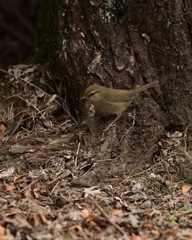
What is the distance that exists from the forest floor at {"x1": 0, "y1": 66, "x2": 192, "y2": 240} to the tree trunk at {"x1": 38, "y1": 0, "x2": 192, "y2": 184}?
7.9 inches

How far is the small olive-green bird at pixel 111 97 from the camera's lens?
5.89 m

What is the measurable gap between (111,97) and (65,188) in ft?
3.90

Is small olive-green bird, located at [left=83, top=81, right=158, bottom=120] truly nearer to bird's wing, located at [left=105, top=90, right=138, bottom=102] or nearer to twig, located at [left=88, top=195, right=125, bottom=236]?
bird's wing, located at [left=105, top=90, right=138, bottom=102]

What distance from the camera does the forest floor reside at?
4.56 meters

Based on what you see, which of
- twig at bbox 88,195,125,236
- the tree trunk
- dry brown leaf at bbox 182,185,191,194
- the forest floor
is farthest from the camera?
the tree trunk

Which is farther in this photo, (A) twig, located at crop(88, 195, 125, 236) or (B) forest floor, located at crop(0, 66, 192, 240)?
(B) forest floor, located at crop(0, 66, 192, 240)

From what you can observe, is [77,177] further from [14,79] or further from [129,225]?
[14,79]

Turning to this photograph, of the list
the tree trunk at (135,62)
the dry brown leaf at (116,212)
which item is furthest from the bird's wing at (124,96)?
the dry brown leaf at (116,212)

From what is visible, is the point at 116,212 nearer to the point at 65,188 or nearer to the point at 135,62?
the point at 65,188

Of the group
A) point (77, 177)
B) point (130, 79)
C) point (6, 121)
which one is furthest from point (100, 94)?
point (6, 121)

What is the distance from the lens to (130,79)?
607 centimetres

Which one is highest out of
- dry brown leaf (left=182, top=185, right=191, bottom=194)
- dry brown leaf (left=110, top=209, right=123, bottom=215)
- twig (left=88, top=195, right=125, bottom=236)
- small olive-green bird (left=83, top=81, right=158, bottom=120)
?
small olive-green bird (left=83, top=81, right=158, bottom=120)

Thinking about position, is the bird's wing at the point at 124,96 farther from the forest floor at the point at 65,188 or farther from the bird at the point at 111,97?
the forest floor at the point at 65,188

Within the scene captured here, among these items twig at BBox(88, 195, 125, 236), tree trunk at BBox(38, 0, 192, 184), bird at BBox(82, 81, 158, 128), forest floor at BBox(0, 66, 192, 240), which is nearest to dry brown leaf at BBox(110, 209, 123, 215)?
forest floor at BBox(0, 66, 192, 240)
